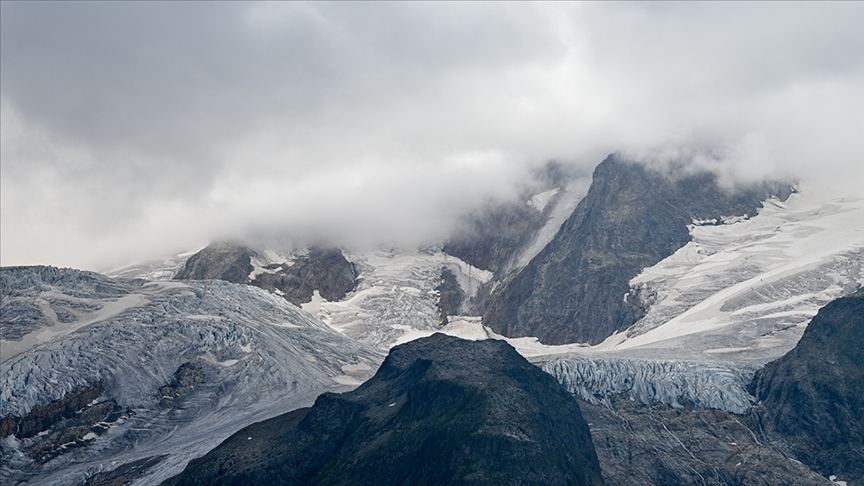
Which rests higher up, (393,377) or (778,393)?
(393,377)

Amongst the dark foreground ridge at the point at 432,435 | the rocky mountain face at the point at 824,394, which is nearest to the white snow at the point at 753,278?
the rocky mountain face at the point at 824,394

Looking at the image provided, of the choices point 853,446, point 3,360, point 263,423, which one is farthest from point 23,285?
point 853,446

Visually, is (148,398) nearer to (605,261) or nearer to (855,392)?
(855,392)

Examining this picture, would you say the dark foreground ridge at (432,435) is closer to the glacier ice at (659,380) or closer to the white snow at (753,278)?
the glacier ice at (659,380)

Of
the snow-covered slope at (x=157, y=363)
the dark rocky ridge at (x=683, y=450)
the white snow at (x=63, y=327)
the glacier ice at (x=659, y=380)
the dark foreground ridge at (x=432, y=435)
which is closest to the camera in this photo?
the dark foreground ridge at (x=432, y=435)

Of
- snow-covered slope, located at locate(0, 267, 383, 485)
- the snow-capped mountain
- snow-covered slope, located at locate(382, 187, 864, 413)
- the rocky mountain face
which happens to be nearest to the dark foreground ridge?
the snow-capped mountain

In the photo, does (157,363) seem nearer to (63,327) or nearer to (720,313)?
(63,327)
